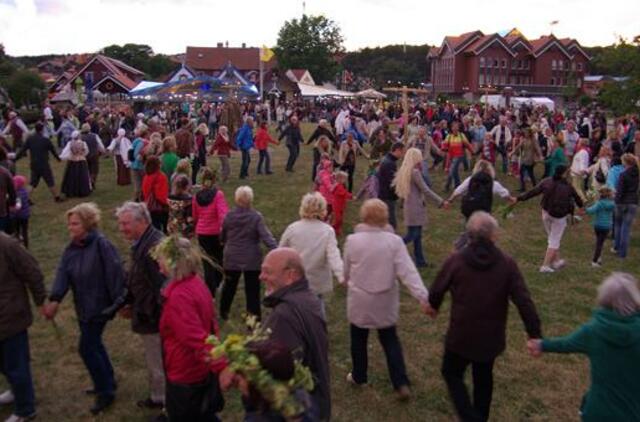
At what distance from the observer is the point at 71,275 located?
484cm

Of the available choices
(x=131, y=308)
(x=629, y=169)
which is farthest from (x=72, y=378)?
(x=629, y=169)

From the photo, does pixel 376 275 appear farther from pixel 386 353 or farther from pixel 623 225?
pixel 623 225

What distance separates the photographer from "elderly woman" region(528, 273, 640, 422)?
3.45m

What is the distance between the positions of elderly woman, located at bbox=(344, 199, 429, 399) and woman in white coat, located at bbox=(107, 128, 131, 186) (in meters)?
11.5

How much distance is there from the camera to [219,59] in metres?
86.9

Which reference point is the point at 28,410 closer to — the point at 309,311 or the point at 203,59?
the point at 309,311

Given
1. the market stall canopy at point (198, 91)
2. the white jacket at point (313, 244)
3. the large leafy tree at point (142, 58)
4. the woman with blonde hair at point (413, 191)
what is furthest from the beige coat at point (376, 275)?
the large leafy tree at point (142, 58)

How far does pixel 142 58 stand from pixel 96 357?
108 m

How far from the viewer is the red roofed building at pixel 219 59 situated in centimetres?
8625

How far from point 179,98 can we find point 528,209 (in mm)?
18610

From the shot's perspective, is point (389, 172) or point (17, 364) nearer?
point (17, 364)

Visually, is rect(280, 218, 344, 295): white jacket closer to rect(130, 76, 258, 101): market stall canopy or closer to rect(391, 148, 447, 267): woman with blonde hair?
rect(391, 148, 447, 267): woman with blonde hair

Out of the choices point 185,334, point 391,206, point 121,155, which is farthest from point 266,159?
point 185,334

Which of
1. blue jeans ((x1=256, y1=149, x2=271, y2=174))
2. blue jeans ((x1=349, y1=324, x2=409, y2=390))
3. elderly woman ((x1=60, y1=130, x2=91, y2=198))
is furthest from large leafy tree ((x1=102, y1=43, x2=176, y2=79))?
blue jeans ((x1=349, y1=324, x2=409, y2=390))
